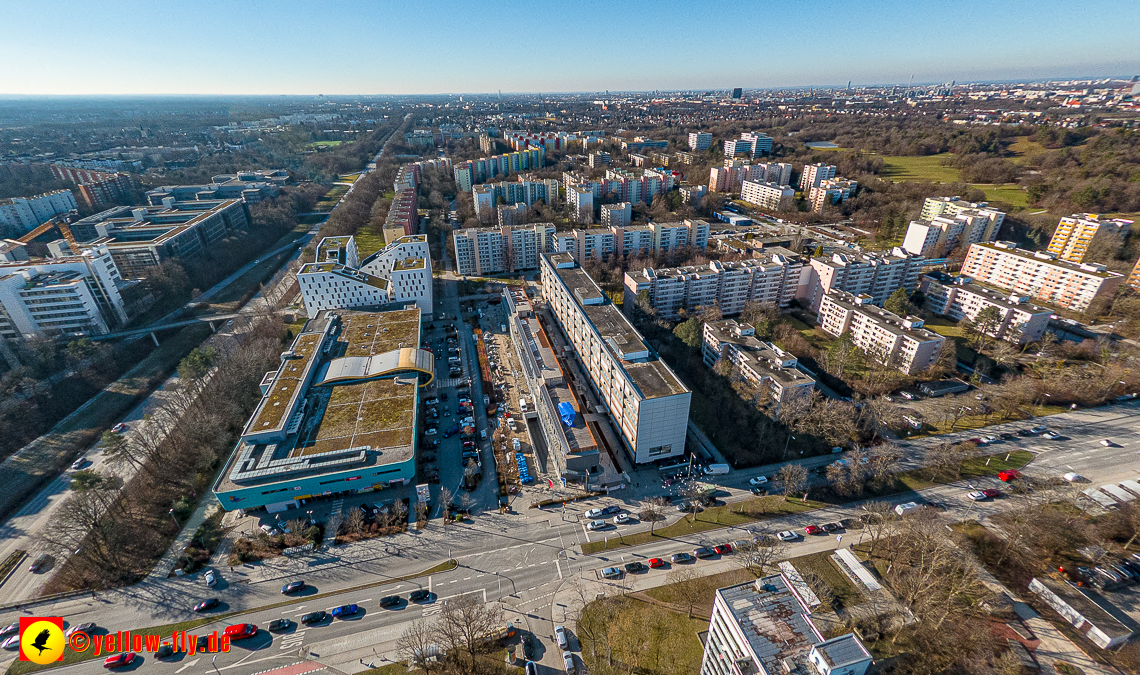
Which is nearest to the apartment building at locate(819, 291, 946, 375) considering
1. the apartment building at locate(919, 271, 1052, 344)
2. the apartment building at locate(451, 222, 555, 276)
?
the apartment building at locate(919, 271, 1052, 344)

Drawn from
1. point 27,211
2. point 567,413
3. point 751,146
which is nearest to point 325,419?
point 567,413

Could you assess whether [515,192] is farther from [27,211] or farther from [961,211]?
[27,211]

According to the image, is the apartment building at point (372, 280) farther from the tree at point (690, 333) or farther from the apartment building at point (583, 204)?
the apartment building at point (583, 204)

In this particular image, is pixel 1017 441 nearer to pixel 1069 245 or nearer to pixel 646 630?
pixel 646 630

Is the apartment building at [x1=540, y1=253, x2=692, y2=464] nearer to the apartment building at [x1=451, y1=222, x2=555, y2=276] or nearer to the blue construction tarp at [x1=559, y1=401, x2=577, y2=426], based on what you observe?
the blue construction tarp at [x1=559, y1=401, x2=577, y2=426]

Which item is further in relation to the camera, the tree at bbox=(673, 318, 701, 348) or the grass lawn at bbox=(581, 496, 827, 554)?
the tree at bbox=(673, 318, 701, 348)
